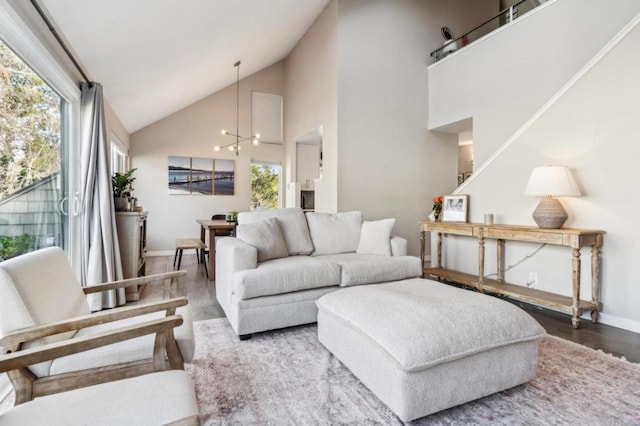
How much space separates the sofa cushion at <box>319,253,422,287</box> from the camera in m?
2.83

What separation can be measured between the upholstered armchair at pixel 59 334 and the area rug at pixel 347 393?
41cm

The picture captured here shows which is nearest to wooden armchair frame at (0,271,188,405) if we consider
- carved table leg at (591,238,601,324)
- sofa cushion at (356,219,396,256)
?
sofa cushion at (356,219,396,256)

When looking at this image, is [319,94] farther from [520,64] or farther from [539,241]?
[539,241]

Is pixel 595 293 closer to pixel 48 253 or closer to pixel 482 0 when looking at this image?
pixel 48 253

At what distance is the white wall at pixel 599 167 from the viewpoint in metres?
2.69

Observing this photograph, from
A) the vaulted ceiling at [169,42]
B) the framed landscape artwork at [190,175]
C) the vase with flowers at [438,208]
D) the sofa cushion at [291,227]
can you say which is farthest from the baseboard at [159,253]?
the vase with flowers at [438,208]

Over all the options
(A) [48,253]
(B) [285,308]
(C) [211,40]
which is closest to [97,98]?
(C) [211,40]

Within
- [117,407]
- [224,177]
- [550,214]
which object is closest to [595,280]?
[550,214]

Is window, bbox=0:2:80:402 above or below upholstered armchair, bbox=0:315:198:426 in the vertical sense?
above

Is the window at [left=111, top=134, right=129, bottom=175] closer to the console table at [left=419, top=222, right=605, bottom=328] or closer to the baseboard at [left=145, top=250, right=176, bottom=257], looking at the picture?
the baseboard at [left=145, top=250, right=176, bottom=257]

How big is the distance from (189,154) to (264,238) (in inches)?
177

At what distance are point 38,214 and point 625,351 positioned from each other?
4248 mm

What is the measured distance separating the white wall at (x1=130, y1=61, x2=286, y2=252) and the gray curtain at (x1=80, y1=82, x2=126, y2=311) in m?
3.34

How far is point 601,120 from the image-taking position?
2.87m
